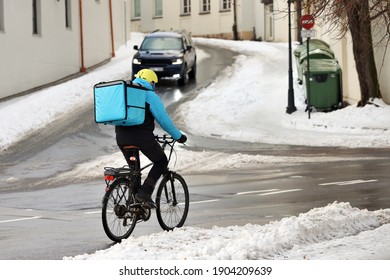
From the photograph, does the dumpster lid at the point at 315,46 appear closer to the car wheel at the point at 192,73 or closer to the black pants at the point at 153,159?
the car wheel at the point at 192,73

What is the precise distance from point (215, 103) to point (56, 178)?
44.7 feet

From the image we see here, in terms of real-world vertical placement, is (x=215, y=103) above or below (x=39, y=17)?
below

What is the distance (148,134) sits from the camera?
11.0m

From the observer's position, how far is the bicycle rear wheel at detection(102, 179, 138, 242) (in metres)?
10.6

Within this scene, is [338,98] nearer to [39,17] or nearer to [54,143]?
[54,143]

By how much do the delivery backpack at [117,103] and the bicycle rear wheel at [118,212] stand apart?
2.21 ft

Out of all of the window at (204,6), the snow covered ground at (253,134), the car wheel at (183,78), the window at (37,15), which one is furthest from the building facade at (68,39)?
the window at (204,6)

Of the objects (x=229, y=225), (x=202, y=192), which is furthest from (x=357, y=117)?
(x=229, y=225)

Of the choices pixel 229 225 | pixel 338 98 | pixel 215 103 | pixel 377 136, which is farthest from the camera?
pixel 215 103

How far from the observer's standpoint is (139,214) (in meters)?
11.1

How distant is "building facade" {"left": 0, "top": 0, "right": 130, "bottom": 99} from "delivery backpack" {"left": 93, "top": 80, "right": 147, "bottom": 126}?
24.3m

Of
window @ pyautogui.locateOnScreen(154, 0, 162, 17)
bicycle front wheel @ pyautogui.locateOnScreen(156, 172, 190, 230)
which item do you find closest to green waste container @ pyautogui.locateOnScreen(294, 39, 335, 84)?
bicycle front wheel @ pyautogui.locateOnScreen(156, 172, 190, 230)

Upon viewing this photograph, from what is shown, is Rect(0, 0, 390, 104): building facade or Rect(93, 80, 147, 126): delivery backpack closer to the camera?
Rect(93, 80, 147, 126): delivery backpack

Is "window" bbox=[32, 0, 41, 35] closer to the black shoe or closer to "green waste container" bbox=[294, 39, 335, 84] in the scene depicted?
"green waste container" bbox=[294, 39, 335, 84]
